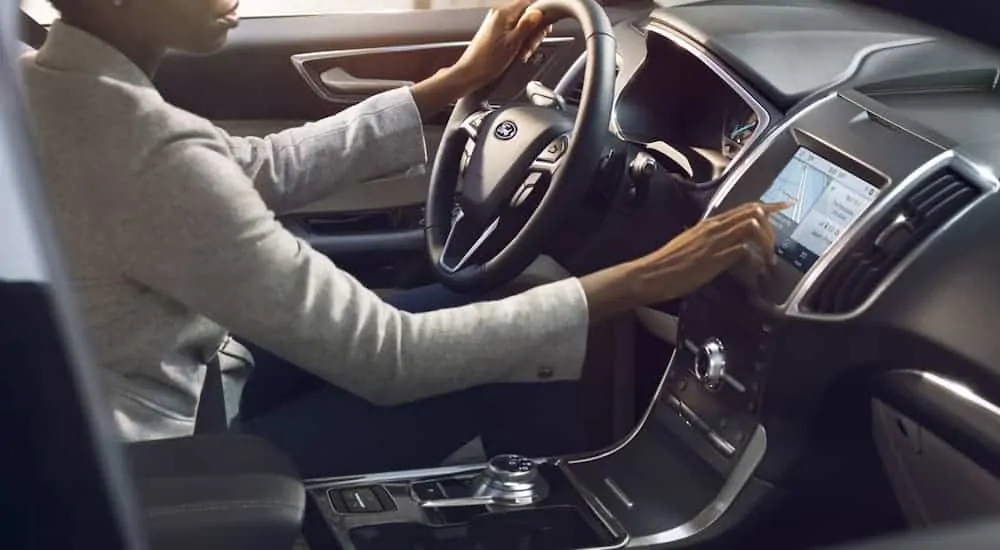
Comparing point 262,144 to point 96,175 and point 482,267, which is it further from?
point 96,175

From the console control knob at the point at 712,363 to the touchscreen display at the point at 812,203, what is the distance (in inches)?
5.3

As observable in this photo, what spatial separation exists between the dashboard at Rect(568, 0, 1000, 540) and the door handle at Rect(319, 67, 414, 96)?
47cm

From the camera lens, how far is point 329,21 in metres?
2.04

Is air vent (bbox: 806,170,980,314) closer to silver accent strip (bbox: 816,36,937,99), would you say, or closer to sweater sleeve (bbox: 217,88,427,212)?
silver accent strip (bbox: 816,36,937,99)

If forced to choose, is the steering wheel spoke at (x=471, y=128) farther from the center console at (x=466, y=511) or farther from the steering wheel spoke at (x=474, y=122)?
the center console at (x=466, y=511)

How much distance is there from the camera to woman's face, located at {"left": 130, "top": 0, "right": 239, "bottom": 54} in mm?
1129

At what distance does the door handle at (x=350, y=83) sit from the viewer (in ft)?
6.54

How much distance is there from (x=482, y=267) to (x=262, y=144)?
289 mm

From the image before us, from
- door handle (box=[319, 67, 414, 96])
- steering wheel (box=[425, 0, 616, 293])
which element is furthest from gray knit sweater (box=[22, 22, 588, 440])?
door handle (box=[319, 67, 414, 96])

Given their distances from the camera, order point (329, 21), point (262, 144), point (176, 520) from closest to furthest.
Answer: point (176, 520) < point (262, 144) < point (329, 21)

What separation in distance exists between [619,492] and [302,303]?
1.54 ft

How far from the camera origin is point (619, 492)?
149 centimetres

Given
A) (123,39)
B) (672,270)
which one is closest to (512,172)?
(672,270)

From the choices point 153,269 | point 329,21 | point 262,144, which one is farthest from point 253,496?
point 329,21
